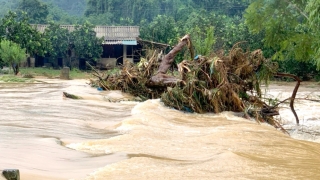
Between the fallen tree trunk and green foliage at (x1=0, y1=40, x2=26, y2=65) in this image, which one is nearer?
the fallen tree trunk

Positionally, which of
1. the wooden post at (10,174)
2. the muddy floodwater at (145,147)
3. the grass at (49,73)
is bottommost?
the grass at (49,73)

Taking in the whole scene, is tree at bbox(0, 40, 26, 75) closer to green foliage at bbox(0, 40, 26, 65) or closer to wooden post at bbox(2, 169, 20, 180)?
green foliage at bbox(0, 40, 26, 65)

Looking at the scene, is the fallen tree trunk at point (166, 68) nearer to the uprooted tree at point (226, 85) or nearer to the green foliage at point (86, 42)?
the uprooted tree at point (226, 85)

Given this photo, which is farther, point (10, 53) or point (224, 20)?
point (224, 20)

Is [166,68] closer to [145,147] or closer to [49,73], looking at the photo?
[145,147]

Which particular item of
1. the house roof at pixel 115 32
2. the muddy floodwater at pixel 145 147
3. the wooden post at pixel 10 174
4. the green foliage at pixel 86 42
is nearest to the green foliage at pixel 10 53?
the green foliage at pixel 86 42

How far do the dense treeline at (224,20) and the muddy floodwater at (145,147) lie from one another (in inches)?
144

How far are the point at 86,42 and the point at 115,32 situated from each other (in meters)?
3.84

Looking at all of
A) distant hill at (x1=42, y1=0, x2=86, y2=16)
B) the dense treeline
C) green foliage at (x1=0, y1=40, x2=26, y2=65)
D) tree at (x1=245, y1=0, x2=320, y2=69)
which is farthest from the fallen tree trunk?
distant hill at (x1=42, y1=0, x2=86, y2=16)

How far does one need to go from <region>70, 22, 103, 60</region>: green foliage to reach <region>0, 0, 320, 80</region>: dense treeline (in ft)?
13.1

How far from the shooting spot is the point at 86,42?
111 ft

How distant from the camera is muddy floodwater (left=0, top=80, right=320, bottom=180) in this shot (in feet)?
15.0

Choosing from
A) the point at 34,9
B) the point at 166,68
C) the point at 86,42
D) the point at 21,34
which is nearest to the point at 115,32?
the point at 86,42

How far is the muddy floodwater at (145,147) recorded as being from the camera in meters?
4.57
